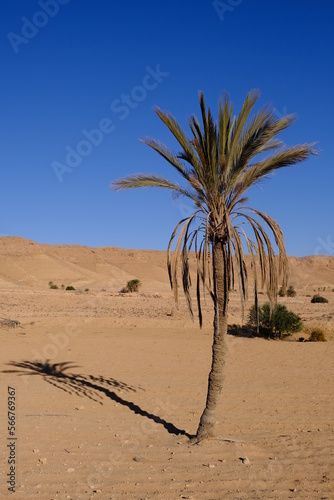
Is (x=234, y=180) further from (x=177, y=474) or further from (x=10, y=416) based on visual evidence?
(x=10, y=416)

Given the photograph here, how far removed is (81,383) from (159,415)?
348cm

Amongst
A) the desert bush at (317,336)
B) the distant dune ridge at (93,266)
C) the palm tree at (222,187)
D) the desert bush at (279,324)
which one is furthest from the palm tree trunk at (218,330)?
the distant dune ridge at (93,266)

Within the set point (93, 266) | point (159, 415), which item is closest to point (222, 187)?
point (159, 415)

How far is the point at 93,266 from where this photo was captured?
105125 mm

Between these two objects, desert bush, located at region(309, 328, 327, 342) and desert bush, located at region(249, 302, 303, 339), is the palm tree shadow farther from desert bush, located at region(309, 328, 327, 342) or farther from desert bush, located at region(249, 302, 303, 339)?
desert bush, located at region(309, 328, 327, 342)

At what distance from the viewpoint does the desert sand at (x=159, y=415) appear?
18.5 feet

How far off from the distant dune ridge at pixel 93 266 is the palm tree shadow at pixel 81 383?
5112 centimetres

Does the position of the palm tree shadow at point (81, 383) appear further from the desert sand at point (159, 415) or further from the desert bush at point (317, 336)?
the desert bush at point (317, 336)

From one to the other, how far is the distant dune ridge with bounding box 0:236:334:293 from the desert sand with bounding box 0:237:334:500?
4817 cm

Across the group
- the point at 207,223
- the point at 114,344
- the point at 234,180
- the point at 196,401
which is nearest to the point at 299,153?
the point at 234,180

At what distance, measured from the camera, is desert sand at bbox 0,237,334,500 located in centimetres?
564

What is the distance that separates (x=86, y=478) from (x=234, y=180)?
14.9 ft

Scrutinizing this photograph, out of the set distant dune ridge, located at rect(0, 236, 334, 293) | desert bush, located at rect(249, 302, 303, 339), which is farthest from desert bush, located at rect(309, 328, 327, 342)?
distant dune ridge, located at rect(0, 236, 334, 293)

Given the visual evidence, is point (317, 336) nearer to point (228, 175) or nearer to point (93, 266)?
point (228, 175)
